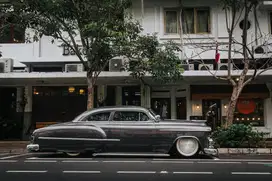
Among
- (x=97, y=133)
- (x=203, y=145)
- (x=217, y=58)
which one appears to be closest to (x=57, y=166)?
(x=97, y=133)

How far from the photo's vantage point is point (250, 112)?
1988 centimetres

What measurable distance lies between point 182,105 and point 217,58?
3579 mm

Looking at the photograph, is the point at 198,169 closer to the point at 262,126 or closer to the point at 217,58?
the point at 217,58

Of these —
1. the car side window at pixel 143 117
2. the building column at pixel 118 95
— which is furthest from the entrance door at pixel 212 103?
the car side window at pixel 143 117

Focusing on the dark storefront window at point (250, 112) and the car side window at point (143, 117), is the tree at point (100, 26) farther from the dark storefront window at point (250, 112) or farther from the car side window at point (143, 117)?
the dark storefront window at point (250, 112)

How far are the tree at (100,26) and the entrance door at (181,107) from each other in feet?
17.2

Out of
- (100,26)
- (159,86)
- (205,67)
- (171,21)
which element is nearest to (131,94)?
(159,86)

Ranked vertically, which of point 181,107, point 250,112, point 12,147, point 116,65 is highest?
point 116,65

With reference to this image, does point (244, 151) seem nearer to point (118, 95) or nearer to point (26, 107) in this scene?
point (118, 95)

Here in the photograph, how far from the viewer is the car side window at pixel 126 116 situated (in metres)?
12.0

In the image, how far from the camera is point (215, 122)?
19.9 m

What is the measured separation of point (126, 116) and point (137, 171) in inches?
137

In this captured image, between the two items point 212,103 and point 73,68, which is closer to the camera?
point 73,68

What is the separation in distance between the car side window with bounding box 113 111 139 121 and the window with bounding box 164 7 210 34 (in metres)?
9.40
